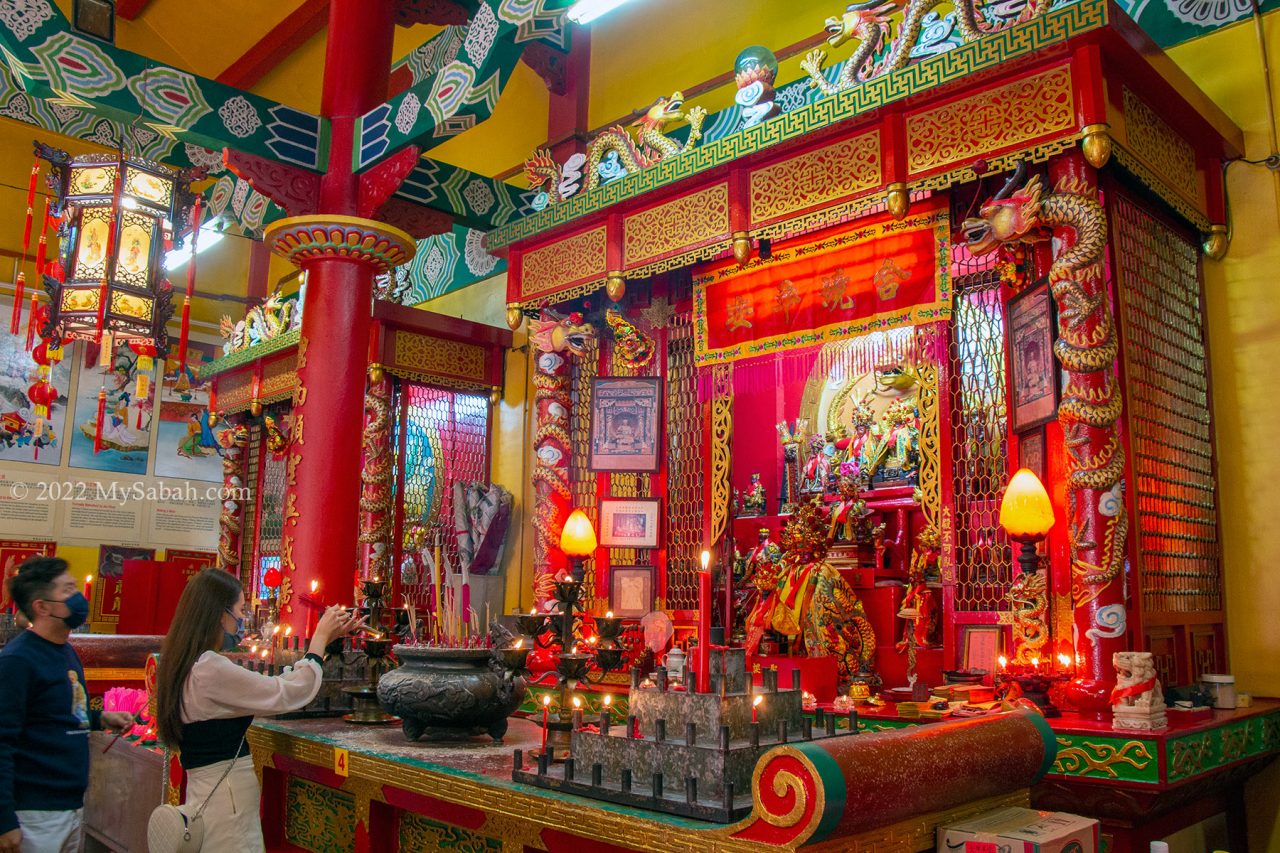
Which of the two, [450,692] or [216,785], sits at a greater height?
[450,692]

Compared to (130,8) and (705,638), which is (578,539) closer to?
(705,638)

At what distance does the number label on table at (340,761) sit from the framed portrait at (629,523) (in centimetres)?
411

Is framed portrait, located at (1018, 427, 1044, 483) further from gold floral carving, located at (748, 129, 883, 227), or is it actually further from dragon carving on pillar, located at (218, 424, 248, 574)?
dragon carving on pillar, located at (218, 424, 248, 574)

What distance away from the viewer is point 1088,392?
14.0 ft

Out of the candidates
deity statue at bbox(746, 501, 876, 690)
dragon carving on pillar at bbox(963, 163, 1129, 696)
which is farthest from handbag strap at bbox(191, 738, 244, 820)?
deity statue at bbox(746, 501, 876, 690)

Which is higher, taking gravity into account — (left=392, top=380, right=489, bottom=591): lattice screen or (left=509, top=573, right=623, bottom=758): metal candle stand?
(left=392, top=380, right=489, bottom=591): lattice screen

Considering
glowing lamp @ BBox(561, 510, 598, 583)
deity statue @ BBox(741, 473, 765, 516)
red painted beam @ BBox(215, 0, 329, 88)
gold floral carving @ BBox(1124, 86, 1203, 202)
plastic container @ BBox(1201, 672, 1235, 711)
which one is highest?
red painted beam @ BBox(215, 0, 329, 88)

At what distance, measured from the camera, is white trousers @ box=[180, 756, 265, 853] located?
2.63 meters

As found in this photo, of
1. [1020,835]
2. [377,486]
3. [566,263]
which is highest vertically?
[566,263]

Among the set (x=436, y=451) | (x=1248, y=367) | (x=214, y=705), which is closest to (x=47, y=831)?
(x=214, y=705)

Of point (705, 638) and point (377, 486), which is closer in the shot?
point (705, 638)

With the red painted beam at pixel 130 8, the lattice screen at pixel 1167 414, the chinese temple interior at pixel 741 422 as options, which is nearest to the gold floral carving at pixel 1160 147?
the chinese temple interior at pixel 741 422

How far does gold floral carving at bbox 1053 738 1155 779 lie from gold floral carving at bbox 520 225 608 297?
4146 mm

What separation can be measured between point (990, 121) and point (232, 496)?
9.51 metres
